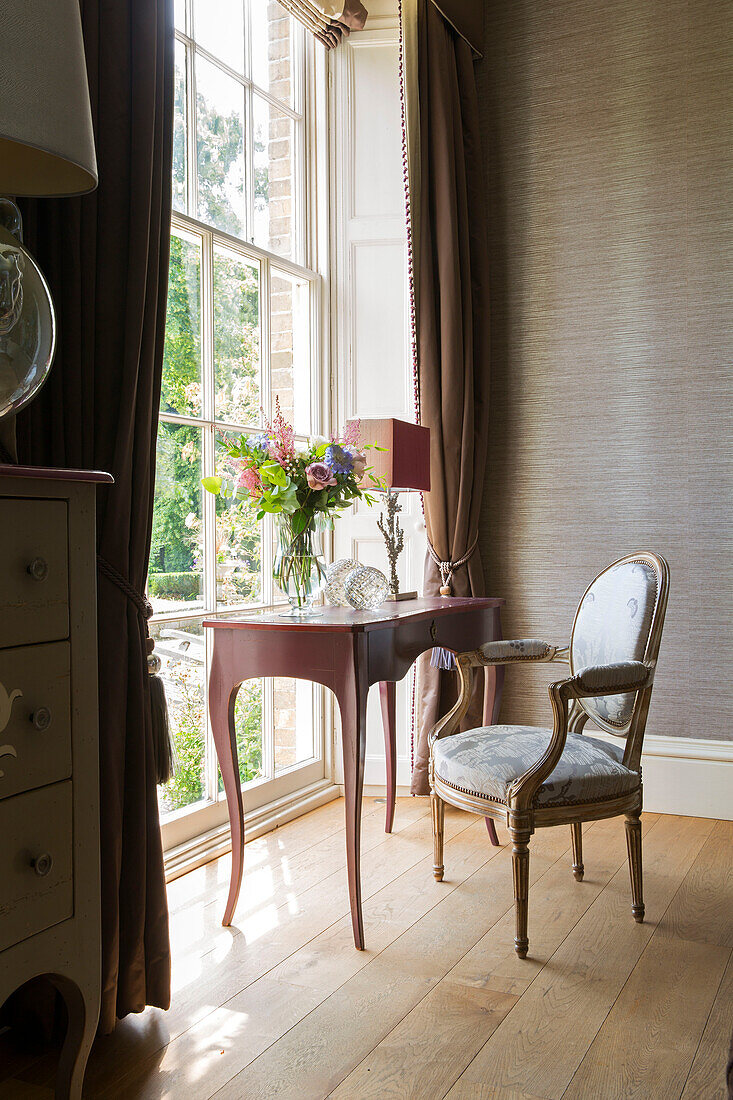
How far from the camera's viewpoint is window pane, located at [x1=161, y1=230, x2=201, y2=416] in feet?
8.86

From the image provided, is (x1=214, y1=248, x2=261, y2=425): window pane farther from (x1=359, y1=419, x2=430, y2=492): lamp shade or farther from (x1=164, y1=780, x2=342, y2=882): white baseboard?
(x1=164, y1=780, x2=342, y2=882): white baseboard

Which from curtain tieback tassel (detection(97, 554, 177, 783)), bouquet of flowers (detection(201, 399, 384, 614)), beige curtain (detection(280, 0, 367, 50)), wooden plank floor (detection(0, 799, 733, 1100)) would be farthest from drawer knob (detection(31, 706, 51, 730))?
beige curtain (detection(280, 0, 367, 50))

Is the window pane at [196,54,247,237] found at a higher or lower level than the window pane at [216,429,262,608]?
higher

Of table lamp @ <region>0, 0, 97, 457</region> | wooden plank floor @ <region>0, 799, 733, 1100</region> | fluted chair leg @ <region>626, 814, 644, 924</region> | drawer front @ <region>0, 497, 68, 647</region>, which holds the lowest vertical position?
wooden plank floor @ <region>0, 799, 733, 1100</region>

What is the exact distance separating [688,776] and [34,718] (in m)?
2.62

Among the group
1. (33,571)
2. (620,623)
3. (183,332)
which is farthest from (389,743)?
(33,571)

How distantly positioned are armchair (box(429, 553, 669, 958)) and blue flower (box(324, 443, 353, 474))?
0.65 metres

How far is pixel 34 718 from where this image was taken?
1.31 meters

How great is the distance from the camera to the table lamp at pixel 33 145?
112 centimetres

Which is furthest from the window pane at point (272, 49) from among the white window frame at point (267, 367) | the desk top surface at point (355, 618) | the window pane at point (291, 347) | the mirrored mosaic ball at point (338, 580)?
the desk top surface at point (355, 618)

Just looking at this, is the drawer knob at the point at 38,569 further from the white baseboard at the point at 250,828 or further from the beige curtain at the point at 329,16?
the beige curtain at the point at 329,16

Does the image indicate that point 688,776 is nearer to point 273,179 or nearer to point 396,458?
point 396,458

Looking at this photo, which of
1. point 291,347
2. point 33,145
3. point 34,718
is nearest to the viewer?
point 33,145

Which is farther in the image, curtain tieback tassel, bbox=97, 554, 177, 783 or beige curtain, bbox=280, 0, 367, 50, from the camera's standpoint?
beige curtain, bbox=280, 0, 367, 50
